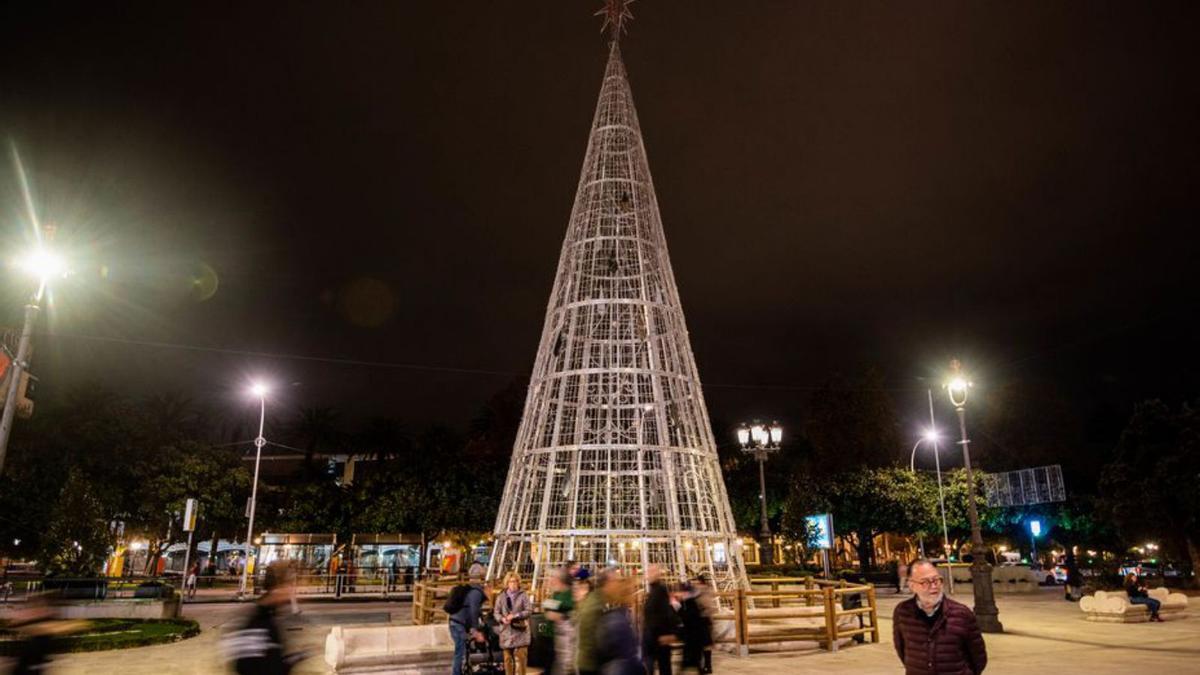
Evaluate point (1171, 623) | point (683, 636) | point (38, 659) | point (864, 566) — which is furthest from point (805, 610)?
point (864, 566)

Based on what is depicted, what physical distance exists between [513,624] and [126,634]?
11.4 meters

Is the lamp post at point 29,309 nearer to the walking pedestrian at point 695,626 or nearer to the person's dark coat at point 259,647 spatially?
the person's dark coat at point 259,647

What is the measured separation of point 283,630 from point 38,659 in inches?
95.3

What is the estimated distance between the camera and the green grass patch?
15000 millimetres

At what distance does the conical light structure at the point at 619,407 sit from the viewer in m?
15.9

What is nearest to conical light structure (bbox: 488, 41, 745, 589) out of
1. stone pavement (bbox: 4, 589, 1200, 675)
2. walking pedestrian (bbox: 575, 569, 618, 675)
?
stone pavement (bbox: 4, 589, 1200, 675)

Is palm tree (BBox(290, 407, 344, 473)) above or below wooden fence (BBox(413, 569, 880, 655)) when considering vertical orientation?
above

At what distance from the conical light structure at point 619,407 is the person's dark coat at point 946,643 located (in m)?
9.53

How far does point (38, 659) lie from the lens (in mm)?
6387

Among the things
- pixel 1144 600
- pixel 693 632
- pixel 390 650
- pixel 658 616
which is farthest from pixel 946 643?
pixel 1144 600

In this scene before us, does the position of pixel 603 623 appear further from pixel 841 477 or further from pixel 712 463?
pixel 841 477

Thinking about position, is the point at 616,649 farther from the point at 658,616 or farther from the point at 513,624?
the point at 513,624

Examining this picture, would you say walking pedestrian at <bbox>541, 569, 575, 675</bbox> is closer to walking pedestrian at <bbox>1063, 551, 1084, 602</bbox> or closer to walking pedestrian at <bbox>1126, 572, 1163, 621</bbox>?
walking pedestrian at <bbox>1126, 572, 1163, 621</bbox>

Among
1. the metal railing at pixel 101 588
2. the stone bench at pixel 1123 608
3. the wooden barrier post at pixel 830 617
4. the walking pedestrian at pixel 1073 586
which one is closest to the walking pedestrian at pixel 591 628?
the wooden barrier post at pixel 830 617
